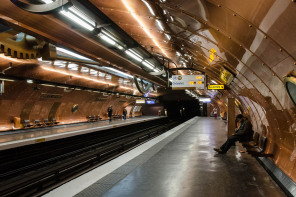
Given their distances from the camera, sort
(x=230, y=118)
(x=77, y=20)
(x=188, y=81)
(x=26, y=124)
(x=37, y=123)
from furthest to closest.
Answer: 1. (x=37, y=123)
2. (x=26, y=124)
3. (x=188, y=81)
4. (x=230, y=118)
5. (x=77, y=20)

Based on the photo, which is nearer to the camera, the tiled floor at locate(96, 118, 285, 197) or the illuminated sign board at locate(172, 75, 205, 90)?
the tiled floor at locate(96, 118, 285, 197)

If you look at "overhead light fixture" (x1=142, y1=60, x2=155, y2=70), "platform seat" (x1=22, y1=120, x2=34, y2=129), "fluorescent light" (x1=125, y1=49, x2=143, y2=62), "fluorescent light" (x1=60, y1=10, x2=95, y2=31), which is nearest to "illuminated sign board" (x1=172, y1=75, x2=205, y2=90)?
"overhead light fixture" (x1=142, y1=60, x2=155, y2=70)

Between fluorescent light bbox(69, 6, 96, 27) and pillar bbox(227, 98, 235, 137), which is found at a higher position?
fluorescent light bbox(69, 6, 96, 27)

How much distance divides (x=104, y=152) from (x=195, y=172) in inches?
327

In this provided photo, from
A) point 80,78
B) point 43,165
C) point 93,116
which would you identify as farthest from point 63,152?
point 93,116

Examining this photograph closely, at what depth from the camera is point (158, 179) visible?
12.8 ft

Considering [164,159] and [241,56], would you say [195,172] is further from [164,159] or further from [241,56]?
[241,56]

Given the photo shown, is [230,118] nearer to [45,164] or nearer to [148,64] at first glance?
[148,64]

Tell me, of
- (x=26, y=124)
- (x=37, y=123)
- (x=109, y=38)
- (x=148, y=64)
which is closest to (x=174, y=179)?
(x=109, y=38)

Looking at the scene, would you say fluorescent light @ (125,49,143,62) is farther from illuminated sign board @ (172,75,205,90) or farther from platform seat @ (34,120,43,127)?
platform seat @ (34,120,43,127)

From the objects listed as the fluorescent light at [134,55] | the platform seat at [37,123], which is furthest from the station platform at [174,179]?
the platform seat at [37,123]

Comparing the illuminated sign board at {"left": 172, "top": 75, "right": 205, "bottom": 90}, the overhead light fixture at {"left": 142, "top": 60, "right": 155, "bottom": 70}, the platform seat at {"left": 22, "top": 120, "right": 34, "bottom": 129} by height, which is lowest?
the platform seat at {"left": 22, "top": 120, "right": 34, "bottom": 129}

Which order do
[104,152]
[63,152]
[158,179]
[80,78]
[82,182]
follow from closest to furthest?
[82,182] < [158,179] < [63,152] < [104,152] < [80,78]

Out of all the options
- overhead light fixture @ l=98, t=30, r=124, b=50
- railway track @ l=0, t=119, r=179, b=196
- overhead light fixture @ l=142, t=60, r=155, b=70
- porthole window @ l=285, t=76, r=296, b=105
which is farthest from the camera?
overhead light fixture @ l=142, t=60, r=155, b=70
